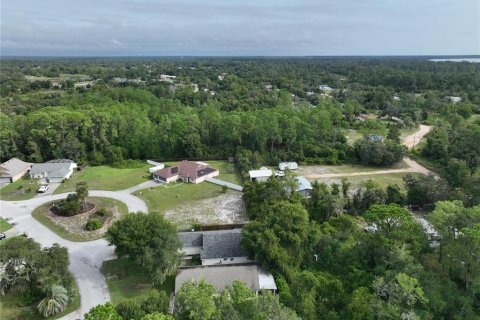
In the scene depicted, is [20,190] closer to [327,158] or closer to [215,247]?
[215,247]

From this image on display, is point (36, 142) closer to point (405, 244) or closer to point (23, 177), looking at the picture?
point (23, 177)

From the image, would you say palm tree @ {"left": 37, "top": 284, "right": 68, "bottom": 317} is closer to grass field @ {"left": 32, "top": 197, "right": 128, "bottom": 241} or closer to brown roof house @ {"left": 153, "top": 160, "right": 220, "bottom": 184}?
grass field @ {"left": 32, "top": 197, "right": 128, "bottom": 241}

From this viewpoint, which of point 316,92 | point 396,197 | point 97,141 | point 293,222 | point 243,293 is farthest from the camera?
point 316,92

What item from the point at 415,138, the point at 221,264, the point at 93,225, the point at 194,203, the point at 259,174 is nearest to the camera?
the point at 221,264

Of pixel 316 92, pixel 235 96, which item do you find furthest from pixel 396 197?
pixel 316 92

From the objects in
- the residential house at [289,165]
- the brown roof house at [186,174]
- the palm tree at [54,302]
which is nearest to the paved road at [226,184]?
the brown roof house at [186,174]

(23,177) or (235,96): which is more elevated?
(235,96)

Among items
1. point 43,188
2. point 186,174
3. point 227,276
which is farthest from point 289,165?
point 43,188
